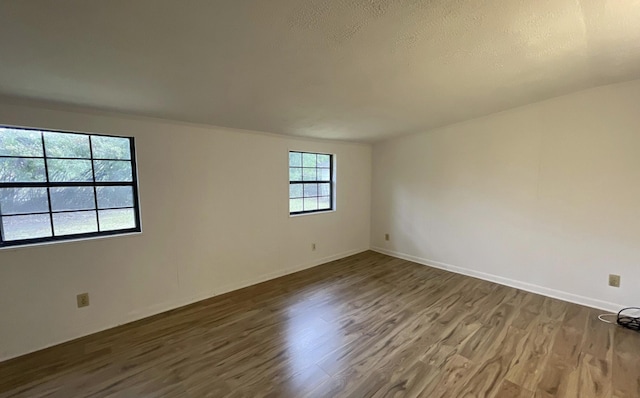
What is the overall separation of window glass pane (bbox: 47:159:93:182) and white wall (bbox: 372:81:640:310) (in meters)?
4.14

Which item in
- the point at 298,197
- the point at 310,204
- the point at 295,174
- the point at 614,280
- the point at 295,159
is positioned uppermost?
the point at 295,159

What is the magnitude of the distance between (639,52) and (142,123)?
4.31 metres

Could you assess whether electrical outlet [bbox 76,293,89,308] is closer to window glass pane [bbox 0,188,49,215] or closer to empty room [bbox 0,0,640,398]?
empty room [bbox 0,0,640,398]

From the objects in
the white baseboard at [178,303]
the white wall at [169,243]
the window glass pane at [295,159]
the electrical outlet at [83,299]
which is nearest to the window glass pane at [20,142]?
the white wall at [169,243]

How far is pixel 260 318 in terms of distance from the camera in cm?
277

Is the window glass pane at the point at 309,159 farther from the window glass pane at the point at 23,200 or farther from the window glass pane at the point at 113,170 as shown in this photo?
the window glass pane at the point at 23,200

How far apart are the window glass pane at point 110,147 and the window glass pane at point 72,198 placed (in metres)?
0.34

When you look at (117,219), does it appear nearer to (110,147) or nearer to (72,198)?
(72,198)

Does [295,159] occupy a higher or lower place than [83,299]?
higher

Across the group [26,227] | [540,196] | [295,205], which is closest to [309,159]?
[295,205]

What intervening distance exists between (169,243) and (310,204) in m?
2.11

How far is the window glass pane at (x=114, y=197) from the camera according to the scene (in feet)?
8.50

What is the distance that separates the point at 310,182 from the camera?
4.39 m

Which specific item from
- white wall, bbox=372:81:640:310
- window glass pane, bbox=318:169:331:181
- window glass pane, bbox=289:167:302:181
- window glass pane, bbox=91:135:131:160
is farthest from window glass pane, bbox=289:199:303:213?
window glass pane, bbox=91:135:131:160
